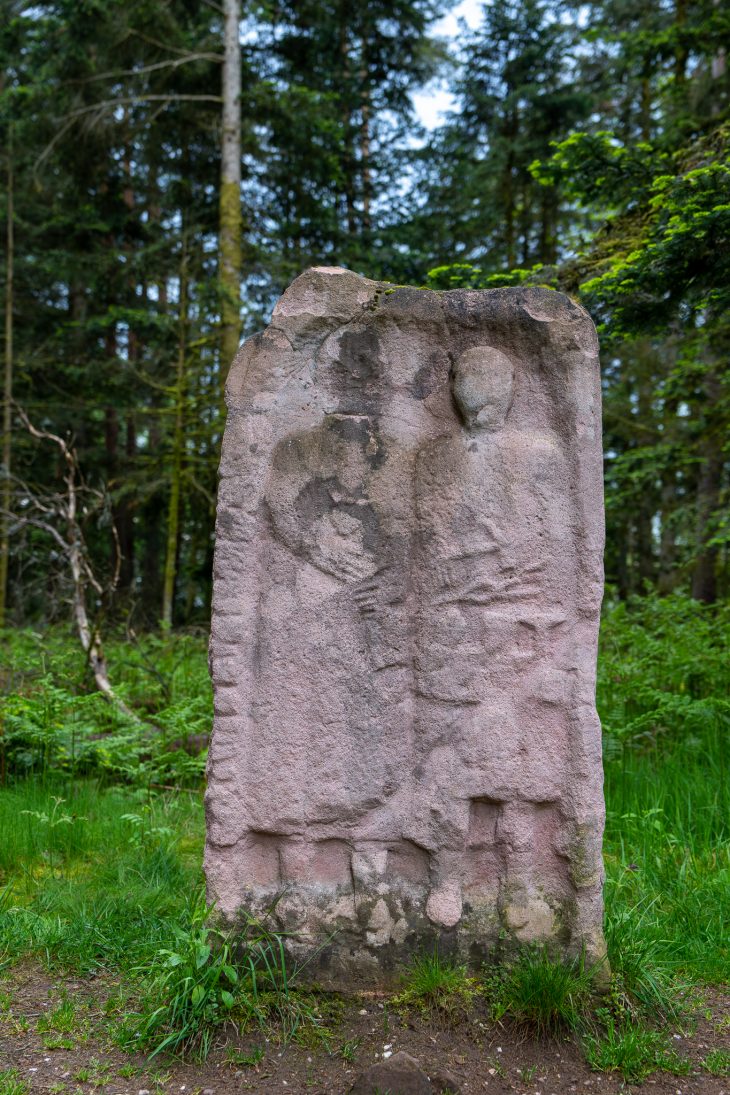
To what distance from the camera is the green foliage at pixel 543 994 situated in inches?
109

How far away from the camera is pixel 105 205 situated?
42.4 ft

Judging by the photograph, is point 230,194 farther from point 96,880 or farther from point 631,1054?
point 631,1054

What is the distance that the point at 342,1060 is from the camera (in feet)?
8.77

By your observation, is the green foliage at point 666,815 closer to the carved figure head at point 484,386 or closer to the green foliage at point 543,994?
the green foliage at point 543,994

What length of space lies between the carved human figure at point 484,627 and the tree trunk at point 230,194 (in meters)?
7.10

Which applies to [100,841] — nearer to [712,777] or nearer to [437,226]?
[712,777]

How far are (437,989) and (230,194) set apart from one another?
9.43m

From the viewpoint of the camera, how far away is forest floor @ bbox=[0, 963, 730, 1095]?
8.51 ft

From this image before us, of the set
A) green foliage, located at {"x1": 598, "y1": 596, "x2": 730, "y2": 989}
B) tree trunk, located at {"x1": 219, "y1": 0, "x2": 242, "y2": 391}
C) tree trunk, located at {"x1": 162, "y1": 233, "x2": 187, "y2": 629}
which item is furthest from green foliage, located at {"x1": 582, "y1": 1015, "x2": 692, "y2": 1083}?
tree trunk, located at {"x1": 219, "y1": 0, "x2": 242, "y2": 391}

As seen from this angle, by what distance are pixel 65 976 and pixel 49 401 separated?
11.3 meters

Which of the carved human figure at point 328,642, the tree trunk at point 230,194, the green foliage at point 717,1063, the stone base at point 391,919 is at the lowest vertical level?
the green foliage at point 717,1063

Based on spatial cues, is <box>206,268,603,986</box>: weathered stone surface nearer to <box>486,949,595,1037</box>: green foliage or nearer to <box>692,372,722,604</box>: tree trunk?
<box>486,949,595,1037</box>: green foliage

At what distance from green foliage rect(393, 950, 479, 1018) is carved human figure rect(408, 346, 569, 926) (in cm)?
16

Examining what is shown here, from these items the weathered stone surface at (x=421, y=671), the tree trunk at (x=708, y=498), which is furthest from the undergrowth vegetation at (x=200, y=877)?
the tree trunk at (x=708, y=498)
